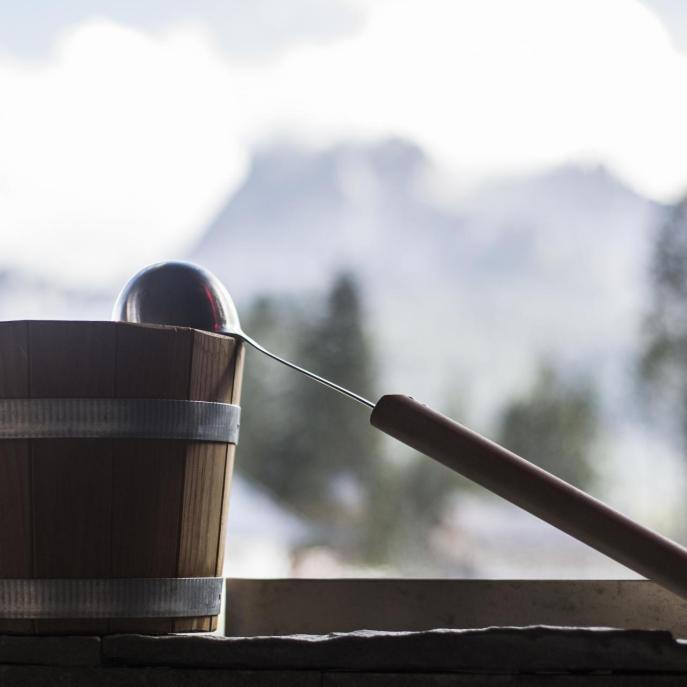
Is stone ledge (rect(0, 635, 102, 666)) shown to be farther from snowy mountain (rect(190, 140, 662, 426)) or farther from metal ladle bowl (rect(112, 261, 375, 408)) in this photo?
snowy mountain (rect(190, 140, 662, 426))

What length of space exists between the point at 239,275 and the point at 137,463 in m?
14.7

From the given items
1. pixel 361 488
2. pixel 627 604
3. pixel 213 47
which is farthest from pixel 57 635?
pixel 213 47

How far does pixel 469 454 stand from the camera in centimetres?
111

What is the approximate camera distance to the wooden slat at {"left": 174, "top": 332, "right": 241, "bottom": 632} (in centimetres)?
112

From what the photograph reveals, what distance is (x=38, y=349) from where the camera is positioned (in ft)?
3.55

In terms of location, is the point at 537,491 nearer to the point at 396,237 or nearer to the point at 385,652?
the point at 385,652

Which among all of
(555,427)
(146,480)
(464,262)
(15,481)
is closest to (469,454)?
(146,480)

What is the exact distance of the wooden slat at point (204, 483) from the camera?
1.12 m

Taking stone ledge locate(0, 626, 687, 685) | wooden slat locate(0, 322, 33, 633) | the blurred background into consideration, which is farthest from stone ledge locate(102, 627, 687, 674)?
the blurred background

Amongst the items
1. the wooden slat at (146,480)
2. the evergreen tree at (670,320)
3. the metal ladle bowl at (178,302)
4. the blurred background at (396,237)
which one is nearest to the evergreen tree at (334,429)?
the blurred background at (396,237)

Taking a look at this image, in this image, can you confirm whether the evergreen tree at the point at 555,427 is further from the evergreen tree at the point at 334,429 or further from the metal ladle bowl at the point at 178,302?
the metal ladle bowl at the point at 178,302

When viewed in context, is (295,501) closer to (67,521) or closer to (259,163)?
(259,163)

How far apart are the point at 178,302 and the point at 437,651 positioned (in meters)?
0.46

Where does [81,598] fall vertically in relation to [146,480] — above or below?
below
